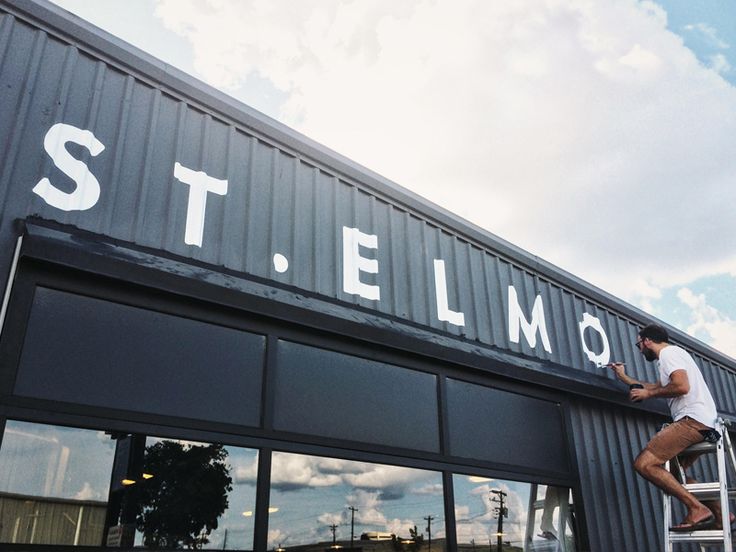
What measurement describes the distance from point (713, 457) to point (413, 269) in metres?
5.62

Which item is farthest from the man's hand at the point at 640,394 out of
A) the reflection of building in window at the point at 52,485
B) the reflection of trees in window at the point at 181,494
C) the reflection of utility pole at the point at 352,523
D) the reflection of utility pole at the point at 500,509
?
the reflection of building in window at the point at 52,485

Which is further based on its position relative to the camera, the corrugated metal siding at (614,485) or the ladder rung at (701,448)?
the corrugated metal siding at (614,485)

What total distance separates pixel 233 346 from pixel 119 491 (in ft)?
3.83

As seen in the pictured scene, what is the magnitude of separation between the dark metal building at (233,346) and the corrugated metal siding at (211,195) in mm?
15

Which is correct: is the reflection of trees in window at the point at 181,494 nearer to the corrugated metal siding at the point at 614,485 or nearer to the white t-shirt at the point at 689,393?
the white t-shirt at the point at 689,393

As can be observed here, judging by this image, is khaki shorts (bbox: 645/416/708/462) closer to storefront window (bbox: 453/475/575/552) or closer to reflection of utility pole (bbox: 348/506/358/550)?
storefront window (bbox: 453/475/575/552)

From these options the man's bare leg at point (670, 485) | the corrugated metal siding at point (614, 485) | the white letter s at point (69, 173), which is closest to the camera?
the white letter s at point (69, 173)

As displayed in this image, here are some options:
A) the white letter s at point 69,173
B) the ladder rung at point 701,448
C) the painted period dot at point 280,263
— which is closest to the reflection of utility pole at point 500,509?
the ladder rung at point 701,448

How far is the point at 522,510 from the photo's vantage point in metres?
5.95

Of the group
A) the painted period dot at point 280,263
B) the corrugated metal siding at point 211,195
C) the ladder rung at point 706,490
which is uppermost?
the corrugated metal siding at point 211,195

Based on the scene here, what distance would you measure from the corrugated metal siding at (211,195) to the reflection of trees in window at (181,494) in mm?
1271

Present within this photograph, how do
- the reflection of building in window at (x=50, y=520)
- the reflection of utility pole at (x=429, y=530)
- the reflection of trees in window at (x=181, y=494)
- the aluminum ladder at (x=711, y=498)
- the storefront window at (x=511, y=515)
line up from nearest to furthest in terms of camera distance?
1. the reflection of building in window at (x=50, y=520)
2. the reflection of trees in window at (x=181, y=494)
3. the aluminum ladder at (x=711, y=498)
4. the reflection of utility pole at (x=429, y=530)
5. the storefront window at (x=511, y=515)

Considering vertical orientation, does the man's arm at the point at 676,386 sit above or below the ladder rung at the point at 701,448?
above

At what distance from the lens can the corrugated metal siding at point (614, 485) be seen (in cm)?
662
